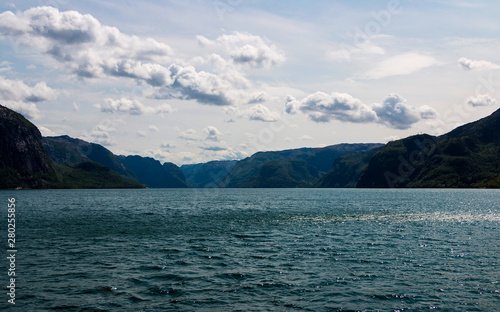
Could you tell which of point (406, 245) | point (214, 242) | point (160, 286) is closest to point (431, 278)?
point (406, 245)

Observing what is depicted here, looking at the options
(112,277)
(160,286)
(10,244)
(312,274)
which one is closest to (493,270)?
(312,274)

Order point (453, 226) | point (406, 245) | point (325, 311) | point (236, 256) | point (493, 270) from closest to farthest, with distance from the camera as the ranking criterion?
1. point (325, 311)
2. point (493, 270)
3. point (236, 256)
4. point (406, 245)
5. point (453, 226)

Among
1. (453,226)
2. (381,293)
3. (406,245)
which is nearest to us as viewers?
(381,293)

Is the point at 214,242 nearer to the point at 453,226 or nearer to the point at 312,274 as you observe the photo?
the point at 312,274

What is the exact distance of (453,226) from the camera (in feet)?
290

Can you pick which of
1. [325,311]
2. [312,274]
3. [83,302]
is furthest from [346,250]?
[83,302]

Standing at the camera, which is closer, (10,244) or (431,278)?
(431,278)

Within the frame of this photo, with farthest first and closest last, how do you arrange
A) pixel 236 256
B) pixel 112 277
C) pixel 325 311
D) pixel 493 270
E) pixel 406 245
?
pixel 406 245
pixel 236 256
pixel 493 270
pixel 112 277
pixel 325 311

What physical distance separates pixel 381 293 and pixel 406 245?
3056cm

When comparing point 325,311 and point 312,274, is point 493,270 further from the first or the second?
point 325,311

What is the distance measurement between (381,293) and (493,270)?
19.8 metres

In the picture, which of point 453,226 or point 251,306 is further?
point 453,226

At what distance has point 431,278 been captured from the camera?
4072 cm

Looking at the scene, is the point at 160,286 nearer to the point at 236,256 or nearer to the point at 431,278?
the point at 236,256
